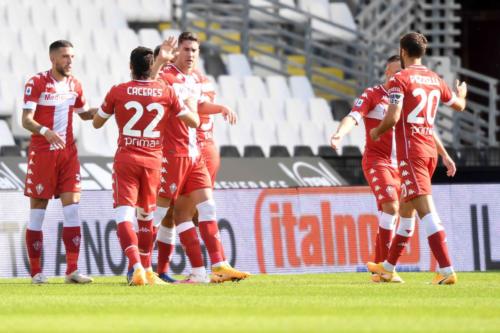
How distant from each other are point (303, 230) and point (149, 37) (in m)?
7.23

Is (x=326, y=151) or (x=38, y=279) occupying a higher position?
(x=326, y=151)

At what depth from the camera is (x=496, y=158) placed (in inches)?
864

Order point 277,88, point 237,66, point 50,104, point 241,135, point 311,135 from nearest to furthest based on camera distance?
point 50,104 → point 241,135 → point 311,135 → point 277,88 → point 237,66

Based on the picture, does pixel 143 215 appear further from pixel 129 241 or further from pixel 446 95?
pixel 446 95

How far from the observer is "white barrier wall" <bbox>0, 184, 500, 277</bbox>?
626 inches

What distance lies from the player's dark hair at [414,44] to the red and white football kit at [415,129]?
121 millimetres

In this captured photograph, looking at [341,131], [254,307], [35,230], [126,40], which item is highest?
[126,40]

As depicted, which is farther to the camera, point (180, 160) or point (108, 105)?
point (180, 160)

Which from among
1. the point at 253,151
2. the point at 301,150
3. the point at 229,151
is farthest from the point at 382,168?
the point at 301,150

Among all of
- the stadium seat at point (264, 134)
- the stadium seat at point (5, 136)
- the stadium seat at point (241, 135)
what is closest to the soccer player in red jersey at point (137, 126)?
the stadium seat at point (5, 136)

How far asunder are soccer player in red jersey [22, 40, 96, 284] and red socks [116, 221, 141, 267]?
1135 millimetres

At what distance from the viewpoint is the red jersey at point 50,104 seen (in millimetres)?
13508

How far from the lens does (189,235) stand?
13.0m

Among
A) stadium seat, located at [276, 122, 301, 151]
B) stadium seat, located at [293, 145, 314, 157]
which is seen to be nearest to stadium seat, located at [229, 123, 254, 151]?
stadium seat, located at [276, 122, 301, 151]
